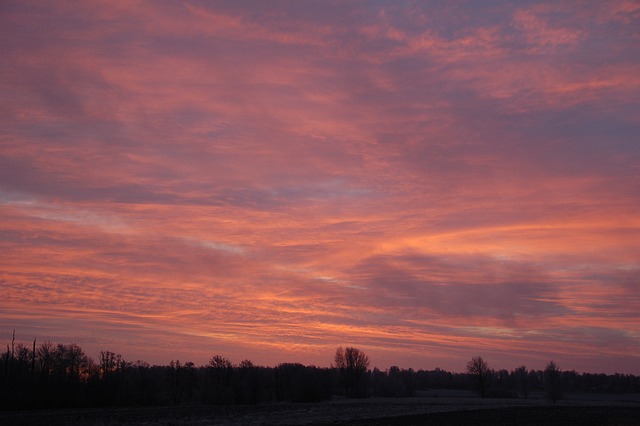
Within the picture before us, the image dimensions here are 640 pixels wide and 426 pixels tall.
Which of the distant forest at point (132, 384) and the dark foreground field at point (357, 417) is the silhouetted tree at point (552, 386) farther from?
the dark foreground field at point (357, 417)

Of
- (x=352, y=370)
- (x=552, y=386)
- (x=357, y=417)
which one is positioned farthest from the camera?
(x=352, y=370)

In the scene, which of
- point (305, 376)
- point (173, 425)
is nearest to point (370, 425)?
point (173, 425)

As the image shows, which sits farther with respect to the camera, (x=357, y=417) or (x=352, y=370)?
(x=352, y=370)

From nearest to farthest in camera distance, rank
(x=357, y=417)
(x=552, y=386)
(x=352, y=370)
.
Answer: (x=357, y=417), (x=552, y=386), (x=352, y=370)

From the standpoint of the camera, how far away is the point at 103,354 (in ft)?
474

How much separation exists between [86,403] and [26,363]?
34.7 m

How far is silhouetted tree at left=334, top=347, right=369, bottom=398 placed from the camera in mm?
176125

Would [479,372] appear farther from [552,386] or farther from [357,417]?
[357,417]

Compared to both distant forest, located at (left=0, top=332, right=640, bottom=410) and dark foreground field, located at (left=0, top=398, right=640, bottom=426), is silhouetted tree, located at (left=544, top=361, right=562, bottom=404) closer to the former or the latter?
distant forest, located at (left=0, top=332, right=640, bottom=410)

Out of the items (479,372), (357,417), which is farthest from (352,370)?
(357,417)

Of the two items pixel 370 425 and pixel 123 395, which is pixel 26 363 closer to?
pixel 123 395

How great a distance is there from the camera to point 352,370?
180 metres

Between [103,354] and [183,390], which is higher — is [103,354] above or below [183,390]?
above

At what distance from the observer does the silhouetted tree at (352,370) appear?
176 metres
